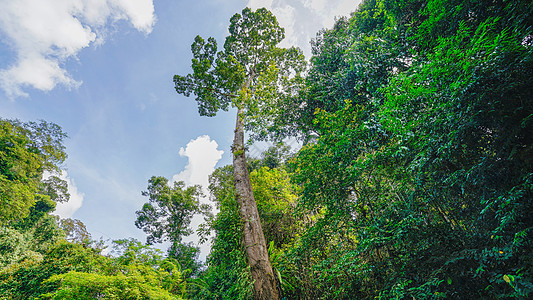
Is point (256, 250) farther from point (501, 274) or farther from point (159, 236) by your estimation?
point (159, 236)

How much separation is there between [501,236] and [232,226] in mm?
3881

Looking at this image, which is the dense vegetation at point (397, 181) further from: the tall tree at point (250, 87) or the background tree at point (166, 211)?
the background tree at point (166, 211)

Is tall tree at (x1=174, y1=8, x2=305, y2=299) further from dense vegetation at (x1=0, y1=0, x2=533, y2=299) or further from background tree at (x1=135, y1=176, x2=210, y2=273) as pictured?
background tree at (x1=135, y1=176, x2=210, y2=273)

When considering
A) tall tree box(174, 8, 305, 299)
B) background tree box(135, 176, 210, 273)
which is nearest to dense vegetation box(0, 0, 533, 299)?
tall tree box(174, 8, 305, 299)

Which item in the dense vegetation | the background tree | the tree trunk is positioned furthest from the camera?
the background tree

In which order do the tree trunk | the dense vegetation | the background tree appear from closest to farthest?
the dense vegetation → the tree trunk → the background tree

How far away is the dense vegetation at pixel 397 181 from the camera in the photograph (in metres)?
1.82

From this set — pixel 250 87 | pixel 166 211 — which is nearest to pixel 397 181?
pixel 250 87

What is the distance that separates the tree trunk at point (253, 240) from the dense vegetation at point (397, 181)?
204mm

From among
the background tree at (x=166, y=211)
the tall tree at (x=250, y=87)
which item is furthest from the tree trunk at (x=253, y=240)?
the background tree at (x=166, y=211)

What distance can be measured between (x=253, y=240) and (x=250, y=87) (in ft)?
20.7

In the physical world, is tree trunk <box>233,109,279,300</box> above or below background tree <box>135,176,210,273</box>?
below

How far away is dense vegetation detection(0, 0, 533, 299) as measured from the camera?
182cm

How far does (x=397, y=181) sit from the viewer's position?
119 inches
